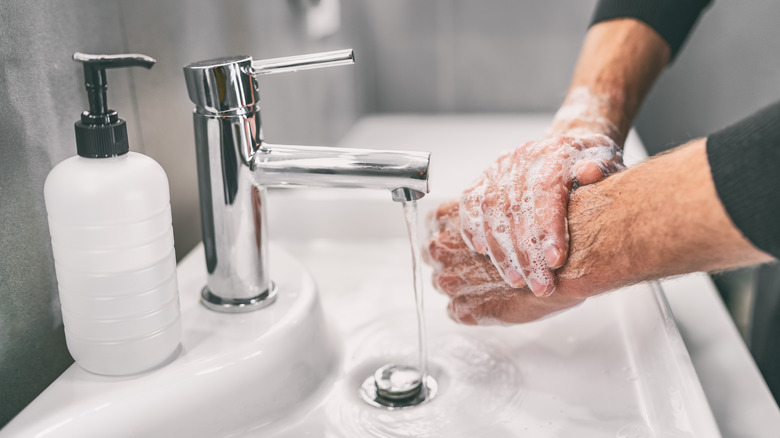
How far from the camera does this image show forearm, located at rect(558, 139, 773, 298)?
43cm

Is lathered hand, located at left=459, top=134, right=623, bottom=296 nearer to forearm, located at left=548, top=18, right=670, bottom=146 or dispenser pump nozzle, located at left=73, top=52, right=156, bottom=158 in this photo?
forearm, located at left=548, top=18, right=670, bottom=146

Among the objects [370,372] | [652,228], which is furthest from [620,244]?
[370,372]

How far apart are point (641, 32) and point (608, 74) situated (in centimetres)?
10

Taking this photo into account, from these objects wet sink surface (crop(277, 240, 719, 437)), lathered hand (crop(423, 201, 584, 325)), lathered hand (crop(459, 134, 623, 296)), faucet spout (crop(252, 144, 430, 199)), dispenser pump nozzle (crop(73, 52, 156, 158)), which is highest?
dispenser pump nozzle (crop(73, 52, 156, 158))

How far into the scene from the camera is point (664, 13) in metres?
0.89

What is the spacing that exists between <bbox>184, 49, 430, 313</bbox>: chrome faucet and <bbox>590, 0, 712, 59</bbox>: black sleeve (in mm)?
527

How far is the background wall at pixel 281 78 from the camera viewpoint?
485 mm

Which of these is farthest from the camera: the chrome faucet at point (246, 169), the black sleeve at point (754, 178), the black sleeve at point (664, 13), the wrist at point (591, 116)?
the black sleeve at point (664, 13)

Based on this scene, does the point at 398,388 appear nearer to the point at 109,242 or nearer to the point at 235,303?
the point at 235,303

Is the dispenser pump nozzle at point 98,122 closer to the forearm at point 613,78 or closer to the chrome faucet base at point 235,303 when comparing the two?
the chrome faucet base at point 235,303

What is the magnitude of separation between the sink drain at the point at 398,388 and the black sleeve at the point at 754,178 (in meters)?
0.29

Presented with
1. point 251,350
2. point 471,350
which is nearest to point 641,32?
point 471,350

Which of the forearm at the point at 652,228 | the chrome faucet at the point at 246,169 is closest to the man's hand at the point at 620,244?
the forearm at the point at 652,228

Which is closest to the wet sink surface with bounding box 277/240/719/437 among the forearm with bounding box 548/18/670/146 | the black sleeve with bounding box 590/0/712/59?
the forearm with bounding box 548/18/670/146
